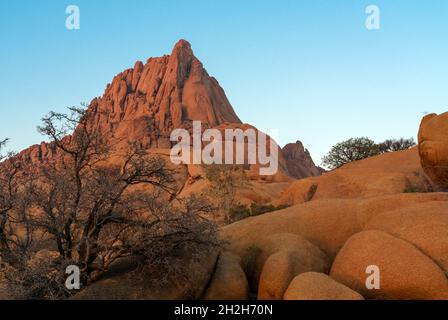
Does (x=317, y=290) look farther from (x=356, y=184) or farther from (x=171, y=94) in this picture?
(x=171, y=94)

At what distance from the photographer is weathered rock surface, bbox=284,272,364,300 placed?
10094mm

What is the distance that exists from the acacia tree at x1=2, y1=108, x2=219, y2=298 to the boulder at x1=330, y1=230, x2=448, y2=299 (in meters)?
3.78

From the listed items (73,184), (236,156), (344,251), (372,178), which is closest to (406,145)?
(236,156)

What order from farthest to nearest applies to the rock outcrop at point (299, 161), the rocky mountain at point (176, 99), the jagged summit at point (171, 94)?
the jagged summit at point (171, 94) < the rocky mountain at point (176, 99) < the rock outcrop at point (299, 161)

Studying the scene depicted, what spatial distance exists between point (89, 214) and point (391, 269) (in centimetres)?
779

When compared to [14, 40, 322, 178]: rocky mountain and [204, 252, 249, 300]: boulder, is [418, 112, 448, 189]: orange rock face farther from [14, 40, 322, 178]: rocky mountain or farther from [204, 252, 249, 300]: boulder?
[14, 40, 322, 178]: rocky mountain

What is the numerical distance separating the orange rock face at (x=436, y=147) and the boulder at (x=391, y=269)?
31.5 ft

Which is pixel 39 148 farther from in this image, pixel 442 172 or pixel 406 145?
pixel 442 172

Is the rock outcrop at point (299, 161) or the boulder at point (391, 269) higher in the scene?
the rock outcrop at point (299, 161)

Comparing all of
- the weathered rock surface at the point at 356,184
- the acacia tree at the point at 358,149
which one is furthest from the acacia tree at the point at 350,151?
the weathered rock surface at the point at 356,184

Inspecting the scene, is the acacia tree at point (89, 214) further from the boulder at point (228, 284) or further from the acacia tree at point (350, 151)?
the acacia tree at point (350, 151)

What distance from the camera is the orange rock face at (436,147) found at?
2017 centimetres

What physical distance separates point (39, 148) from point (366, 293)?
3564 inches

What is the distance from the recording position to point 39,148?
3617 inches
